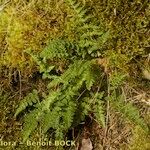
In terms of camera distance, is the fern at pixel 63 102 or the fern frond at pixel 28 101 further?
the fern frond at pixel 28 101

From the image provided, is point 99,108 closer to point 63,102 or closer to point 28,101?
point 63,102

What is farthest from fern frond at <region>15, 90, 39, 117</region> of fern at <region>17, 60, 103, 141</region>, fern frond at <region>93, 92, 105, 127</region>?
Result: fern frond at <region>93, 92, 105, 127</region>

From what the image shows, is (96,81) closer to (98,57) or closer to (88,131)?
(98,57)

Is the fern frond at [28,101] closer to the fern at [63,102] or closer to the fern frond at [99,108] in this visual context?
the fern at [63,102]

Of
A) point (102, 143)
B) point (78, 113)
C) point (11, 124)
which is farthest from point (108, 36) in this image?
point (11, 124)

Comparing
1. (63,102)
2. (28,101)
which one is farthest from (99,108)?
(28,101)

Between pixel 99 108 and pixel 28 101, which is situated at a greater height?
pixel 28 101

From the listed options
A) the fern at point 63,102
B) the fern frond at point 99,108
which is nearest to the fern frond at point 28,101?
the fern at point 63,102

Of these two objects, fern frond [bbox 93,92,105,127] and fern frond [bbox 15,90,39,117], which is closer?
fern frond [bbox 93,92,105,127]

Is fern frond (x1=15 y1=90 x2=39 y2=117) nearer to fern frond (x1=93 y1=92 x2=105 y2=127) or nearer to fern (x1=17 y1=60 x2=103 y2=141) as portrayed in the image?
fern (x1=17 y1=60 x2=103 y2=141)

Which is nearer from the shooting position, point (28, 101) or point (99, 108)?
point (99, 108)

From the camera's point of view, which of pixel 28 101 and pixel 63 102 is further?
pixel 28 101
